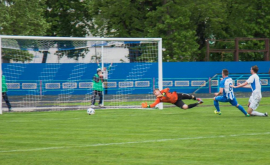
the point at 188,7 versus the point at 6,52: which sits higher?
the point at 188,7

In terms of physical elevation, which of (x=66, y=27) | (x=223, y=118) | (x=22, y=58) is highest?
(x=66, y=27)

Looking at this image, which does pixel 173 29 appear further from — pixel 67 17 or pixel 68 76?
pixel 67 17

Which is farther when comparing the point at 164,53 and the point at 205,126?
the point at 164,53

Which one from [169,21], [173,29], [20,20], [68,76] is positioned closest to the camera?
[68,76]

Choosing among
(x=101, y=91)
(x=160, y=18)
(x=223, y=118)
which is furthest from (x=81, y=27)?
(x=223, y=118)

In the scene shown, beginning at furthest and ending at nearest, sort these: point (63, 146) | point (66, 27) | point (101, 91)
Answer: point (66, 27)
point (101, 91)
point (63, 146)

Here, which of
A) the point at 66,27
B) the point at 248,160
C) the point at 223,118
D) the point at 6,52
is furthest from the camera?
the point at 66,27

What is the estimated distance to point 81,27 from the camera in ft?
170

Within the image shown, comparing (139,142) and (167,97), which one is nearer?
(139,142)

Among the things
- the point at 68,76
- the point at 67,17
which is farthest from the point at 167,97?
the point at 67,17

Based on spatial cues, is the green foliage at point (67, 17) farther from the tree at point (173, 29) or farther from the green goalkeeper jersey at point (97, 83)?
the green goalkeeper jersey at point (97, 83)

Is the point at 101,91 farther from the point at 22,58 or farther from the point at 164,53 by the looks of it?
the point at 164,53

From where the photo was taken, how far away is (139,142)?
35.2 feet

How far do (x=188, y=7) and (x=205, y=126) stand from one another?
3050cm
